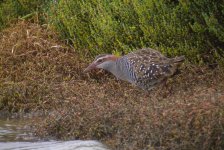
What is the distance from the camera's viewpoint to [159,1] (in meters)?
10.2

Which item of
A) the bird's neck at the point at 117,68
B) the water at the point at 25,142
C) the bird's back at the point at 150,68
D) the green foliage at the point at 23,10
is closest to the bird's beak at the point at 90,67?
the bird's neck at the point at 117,68

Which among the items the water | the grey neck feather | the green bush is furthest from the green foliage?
the water

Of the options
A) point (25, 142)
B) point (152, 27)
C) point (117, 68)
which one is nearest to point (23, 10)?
point (152, 27)

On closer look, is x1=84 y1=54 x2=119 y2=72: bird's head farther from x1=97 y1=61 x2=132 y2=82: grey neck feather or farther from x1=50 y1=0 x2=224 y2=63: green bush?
x1=50 y1=0 x2=224 y2=63: green bush

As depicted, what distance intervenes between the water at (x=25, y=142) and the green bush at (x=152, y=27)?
2156 millimetres

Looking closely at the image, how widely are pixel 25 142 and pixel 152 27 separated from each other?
300 cm

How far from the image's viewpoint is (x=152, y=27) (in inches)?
404

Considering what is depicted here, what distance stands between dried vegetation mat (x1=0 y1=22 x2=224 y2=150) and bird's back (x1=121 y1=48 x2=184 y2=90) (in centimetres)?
16

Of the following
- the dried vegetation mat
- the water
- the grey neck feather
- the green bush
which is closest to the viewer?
the dried vegetation mat

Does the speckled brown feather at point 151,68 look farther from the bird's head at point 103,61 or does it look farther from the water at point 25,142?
the water at point 25,142

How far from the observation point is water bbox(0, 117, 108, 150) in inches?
299

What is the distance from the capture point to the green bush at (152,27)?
977 cm

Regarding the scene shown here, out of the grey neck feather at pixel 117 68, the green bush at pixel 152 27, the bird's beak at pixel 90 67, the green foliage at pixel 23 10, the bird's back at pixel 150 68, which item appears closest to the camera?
the bird's back at pixel 150 68

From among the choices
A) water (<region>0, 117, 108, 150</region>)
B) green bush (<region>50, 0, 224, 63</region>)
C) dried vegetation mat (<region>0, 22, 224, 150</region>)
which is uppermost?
green bush (<region>50, 0, 224, 63</region>)
